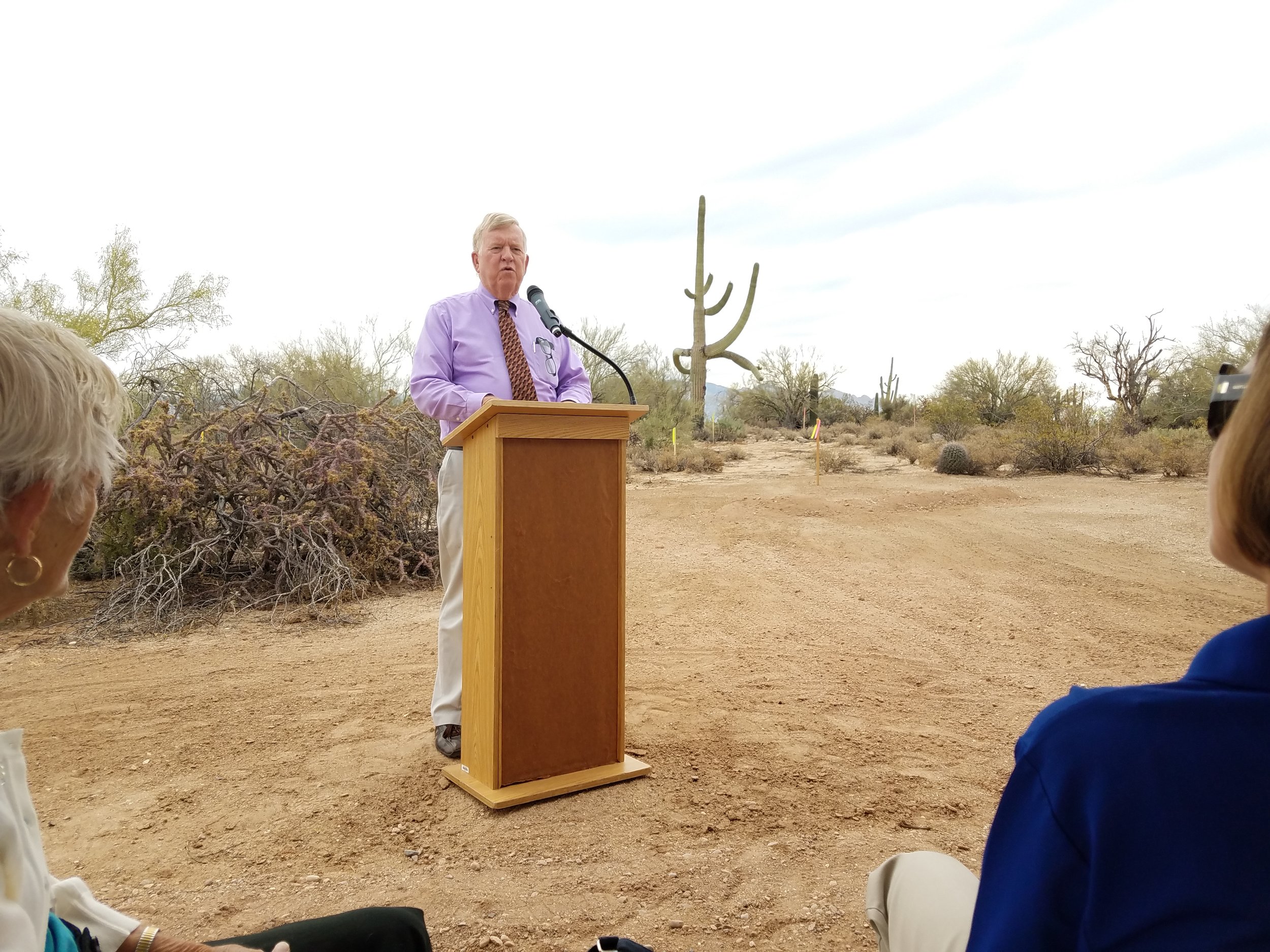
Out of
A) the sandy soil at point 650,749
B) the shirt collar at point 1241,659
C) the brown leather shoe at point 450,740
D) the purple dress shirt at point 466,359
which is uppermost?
the purple dress shirt at point 466,359

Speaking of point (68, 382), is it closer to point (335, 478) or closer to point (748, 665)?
point (748, 665)

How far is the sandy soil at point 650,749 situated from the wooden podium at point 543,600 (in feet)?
0.54

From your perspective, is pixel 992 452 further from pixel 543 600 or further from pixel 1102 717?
pixel 1102 717

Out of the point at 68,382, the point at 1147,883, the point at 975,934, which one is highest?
the point at 68,382

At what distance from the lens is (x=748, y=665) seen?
514 cm

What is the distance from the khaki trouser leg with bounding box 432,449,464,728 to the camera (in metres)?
3.71

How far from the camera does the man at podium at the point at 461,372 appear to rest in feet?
12.2

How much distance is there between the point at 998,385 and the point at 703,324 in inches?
371

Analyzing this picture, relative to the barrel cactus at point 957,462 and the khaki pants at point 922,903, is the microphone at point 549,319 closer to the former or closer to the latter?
the khaki pants at point 922,903

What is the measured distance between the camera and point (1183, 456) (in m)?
14.2

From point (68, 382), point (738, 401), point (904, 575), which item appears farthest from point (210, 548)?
point (738, 401)

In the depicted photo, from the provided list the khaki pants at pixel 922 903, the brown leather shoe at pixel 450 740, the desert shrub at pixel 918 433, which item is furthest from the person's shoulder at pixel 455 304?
the desert shrub at pixel 918 433

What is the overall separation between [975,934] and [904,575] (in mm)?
7103

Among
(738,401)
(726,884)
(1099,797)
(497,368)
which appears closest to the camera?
(1099,797)
